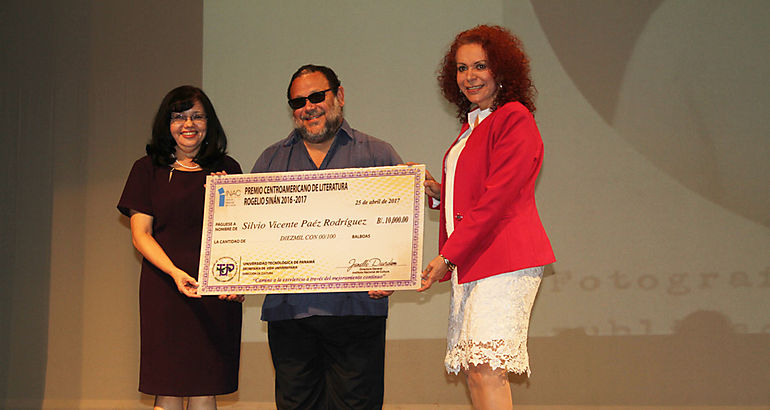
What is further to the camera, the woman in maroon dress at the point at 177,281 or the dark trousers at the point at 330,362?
the woman in maroon dress at the point at 177,281

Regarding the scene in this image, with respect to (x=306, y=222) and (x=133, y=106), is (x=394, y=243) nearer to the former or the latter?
(x=306, y=222)

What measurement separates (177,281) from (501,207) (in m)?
1.28

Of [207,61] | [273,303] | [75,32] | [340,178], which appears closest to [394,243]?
[340,178]

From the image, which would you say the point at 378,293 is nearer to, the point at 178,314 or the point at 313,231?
the point at 313,231

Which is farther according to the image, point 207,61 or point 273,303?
point 207,61

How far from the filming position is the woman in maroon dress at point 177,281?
2.60 meters

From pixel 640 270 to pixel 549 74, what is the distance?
1396 mm

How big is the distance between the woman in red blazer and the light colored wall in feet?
6.76

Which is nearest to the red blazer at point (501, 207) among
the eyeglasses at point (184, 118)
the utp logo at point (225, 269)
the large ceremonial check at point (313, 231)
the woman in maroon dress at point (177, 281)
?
the large ceremonial check at point (313, 231)

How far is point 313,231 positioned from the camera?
2.48 m

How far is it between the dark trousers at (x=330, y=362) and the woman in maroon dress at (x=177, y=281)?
0.33 metres

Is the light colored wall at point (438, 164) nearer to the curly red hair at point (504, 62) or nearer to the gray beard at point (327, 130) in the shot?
the gray beard at point (327, 130)

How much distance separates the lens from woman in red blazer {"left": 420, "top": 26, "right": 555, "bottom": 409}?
212 cm

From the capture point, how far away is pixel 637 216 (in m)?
4.14
